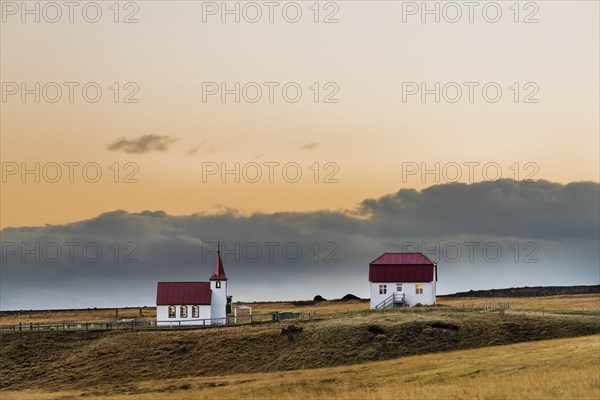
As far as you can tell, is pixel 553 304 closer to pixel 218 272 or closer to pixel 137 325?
pixel 218 272

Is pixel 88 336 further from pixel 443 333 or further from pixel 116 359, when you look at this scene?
pixel 443 333

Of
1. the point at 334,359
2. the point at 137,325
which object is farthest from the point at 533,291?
the point at 334,359

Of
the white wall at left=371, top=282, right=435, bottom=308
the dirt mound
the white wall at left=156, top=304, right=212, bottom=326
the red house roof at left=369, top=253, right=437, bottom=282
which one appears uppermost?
the red house roof at left=369, top=253, right=437, bottom=282

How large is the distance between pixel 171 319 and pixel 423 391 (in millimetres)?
51044

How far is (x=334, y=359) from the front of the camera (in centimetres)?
6912

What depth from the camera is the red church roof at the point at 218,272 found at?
9475cm

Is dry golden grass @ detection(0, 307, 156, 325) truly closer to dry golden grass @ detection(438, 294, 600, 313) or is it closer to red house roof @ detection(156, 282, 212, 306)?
red house roof @ detection(156, 282, 212, 306)

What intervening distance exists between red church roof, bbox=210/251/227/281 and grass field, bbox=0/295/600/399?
415 inches

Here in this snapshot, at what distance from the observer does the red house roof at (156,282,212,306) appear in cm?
9275

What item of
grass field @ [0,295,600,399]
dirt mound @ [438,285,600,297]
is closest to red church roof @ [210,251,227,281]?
grass field @ [0,295,600,399]

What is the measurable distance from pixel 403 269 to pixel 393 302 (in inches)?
155

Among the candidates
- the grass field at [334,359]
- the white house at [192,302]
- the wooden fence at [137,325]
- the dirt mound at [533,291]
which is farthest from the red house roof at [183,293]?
the dirt mound at [533,291]

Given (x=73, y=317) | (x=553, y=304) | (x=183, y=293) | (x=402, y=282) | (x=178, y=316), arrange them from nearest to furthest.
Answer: (x=178, y=316), (x=183, y=293), (x=402, y=282), (x=553, y=304), (x=73, y=317)

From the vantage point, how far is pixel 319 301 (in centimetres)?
15312
